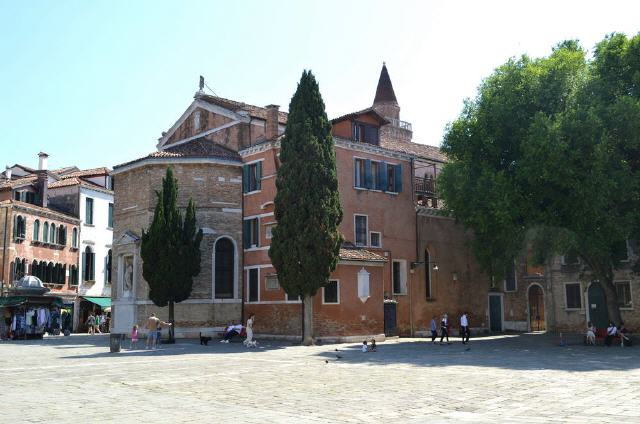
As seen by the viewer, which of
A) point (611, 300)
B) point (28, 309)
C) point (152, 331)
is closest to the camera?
point (152, 331)

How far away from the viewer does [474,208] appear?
27.6 meters

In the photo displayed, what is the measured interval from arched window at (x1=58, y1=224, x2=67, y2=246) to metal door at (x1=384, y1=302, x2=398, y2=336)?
25.1m

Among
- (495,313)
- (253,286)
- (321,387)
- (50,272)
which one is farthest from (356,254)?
(50,272)

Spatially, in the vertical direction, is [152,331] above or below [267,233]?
below

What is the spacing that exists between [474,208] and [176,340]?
581 inches

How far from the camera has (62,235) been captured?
4506 cm

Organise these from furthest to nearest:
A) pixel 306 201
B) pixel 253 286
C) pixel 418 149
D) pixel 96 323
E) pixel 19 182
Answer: pixel 19 182, pixel 96 323, pixel 418 149, pixel 253 286, pixel 306 201

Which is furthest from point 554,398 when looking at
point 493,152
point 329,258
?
point 493,152

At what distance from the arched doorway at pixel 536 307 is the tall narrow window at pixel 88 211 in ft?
103

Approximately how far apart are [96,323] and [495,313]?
2608 centimetres

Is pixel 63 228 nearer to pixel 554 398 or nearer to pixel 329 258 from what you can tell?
pixel 329 258

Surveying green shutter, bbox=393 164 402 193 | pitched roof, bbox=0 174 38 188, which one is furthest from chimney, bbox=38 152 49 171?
green shutter, bbox=393 164 402 193

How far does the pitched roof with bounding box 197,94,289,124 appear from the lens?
33938 mm

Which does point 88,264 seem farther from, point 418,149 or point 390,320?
point 390,320
